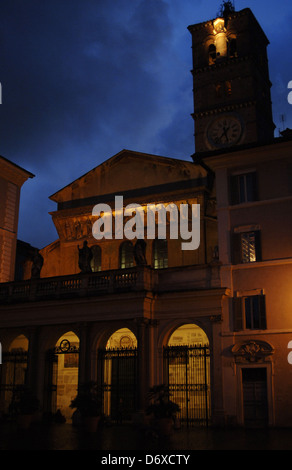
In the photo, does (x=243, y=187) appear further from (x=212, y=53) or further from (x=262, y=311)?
(x=212, y=53)

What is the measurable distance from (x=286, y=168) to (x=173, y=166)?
359 inches

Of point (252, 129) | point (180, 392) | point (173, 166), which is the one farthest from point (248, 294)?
point (252, 129)

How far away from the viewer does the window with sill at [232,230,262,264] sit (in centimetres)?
2450

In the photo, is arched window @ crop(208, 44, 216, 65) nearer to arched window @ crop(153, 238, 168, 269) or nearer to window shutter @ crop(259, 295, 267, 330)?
arched window @ crop(153, 238, 168, 269)

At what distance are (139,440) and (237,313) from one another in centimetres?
776

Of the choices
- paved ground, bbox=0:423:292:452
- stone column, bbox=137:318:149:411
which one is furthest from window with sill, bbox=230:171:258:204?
paved ground, bbox=0:423:292:452

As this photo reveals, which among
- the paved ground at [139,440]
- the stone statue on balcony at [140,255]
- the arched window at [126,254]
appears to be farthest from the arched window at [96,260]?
the paved ground at [139,440]

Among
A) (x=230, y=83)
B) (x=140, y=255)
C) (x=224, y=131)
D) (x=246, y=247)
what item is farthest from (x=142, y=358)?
(x=230, y=83)

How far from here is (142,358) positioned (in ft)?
81.3

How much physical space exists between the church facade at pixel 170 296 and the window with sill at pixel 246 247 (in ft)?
0.16

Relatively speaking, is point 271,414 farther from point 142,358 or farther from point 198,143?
point 198,143

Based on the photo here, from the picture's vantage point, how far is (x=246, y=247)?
81.6 feet
